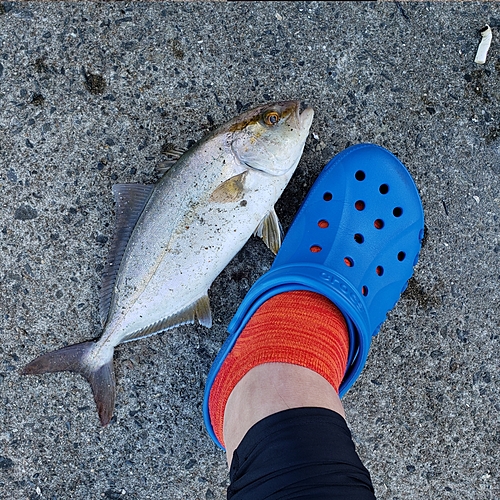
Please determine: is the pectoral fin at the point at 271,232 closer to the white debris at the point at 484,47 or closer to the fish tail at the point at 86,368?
the fish tail at the point at 86,368

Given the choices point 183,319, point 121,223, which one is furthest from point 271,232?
point 121,223

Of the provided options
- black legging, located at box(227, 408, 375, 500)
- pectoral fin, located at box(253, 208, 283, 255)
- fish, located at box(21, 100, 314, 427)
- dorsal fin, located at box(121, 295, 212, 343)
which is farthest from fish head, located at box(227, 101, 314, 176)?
black legging, located at box(227, 408, 375, 500)

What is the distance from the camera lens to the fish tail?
2299 mm

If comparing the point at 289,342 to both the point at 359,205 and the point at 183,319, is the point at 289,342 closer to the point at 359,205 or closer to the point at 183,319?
the point at 183,319

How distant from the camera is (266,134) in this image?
2096mm

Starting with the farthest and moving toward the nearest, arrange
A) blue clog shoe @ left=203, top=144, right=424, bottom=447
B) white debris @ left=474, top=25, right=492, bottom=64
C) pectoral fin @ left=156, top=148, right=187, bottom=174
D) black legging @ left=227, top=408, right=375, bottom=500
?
white debris @ left=474, top=25, right=492, bottom=64 < blue clog shoe @ left=203, top=144, right=424, bottom=447 < pectoral fin @ left=156, top=148, right=187, bottom=174 < black legging @ left=227, top=408, right=375, bottom=500

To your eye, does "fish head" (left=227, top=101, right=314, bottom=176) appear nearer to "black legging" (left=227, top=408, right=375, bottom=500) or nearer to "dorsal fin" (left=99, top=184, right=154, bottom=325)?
"dorsal fin" (left=99, top=184, right=154, bottom=325)

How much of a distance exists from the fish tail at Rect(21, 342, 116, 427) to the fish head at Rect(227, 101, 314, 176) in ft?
3.75

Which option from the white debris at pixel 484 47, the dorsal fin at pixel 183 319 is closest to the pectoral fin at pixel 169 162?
the dorsal fin at pixel 183 319

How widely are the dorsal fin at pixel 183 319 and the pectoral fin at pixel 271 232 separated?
0.40m

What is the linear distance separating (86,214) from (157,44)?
946 mm

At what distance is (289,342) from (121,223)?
0.94 metres

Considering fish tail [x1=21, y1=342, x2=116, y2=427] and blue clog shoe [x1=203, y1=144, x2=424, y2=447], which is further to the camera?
blue clog shoe [x1=203, y1=144, x2=424, y2=447]

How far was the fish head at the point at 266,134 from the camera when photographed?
2.09 metres
